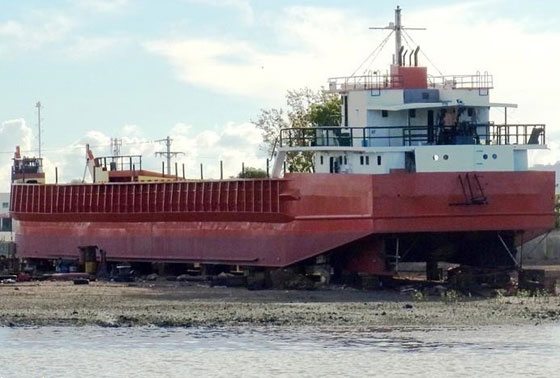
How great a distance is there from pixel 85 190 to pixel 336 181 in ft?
52.1

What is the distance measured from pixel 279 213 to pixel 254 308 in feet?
29.2

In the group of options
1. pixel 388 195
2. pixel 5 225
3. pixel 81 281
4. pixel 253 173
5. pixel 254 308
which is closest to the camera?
pixel 254 308

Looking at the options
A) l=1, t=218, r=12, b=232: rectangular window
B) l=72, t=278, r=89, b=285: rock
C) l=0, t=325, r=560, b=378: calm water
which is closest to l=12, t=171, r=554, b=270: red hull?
l=72, t=278, r=89, b=285: rock

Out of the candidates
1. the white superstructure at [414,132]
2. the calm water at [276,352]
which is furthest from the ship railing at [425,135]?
the calm water at [276,352]

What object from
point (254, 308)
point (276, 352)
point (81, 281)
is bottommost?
point (276, 352)

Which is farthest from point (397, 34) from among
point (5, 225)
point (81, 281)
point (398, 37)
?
point (5, 225)

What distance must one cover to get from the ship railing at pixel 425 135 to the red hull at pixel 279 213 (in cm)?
151

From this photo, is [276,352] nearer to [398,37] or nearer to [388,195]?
[388,195]

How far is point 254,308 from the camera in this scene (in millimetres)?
41344

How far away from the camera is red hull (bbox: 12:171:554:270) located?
153 feet

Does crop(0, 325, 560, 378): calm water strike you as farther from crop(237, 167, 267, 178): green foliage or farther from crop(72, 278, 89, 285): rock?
crop(237, 167, 267, 178): green foliage

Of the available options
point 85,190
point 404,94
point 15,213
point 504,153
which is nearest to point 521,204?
point 504,153

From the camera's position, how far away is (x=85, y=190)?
61125mm

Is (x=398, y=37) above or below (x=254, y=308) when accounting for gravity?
above
